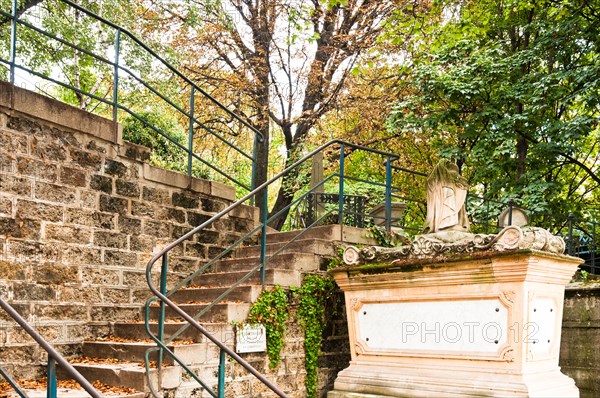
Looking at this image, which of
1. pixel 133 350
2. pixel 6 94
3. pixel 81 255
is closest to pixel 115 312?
pixel 81 255

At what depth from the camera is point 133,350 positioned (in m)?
6.17

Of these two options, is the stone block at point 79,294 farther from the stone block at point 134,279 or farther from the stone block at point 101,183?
the stone block at point 101,183

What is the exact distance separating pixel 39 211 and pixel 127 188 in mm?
1221

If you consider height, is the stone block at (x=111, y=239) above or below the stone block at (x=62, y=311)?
above

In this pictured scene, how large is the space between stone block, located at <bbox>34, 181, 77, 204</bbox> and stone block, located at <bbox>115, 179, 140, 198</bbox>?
0.61 meters

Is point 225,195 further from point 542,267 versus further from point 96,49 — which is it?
point 96,49

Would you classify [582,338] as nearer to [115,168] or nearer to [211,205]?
[211,205]

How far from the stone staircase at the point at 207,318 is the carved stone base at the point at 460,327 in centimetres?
70

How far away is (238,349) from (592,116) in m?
8.08

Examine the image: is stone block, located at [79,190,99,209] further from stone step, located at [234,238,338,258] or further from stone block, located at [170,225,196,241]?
stone step, located at [234,238,338,258]

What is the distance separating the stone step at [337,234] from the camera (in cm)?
791

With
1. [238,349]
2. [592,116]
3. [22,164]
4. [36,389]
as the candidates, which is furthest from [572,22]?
[36,389]

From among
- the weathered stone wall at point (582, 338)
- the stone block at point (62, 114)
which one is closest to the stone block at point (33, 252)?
the stone block at point (62, 114)

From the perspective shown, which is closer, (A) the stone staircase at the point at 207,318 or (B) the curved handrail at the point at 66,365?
(B) the curved handrail at the point at 66,365
